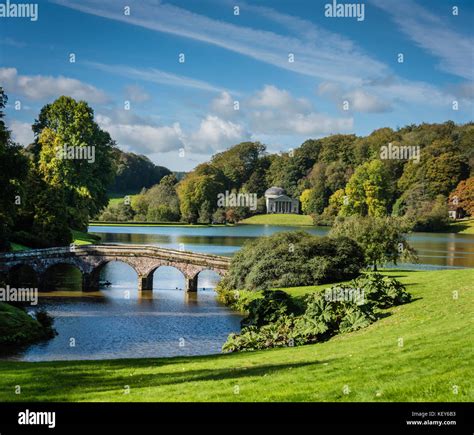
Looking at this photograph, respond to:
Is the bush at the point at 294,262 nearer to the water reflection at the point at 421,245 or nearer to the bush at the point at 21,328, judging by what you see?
the water reflection at the point at 421,245

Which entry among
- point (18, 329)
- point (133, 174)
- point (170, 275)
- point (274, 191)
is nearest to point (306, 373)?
point (18, 329)

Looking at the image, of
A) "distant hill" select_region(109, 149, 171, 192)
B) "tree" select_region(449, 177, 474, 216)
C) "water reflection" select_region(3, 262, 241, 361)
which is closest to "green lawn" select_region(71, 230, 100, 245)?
"water reflection" select_region(3, 262, 241, 361)

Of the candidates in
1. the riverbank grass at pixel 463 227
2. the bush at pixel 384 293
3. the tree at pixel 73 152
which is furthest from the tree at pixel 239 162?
the bush at pixel 384 293

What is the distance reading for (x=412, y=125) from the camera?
144 meters

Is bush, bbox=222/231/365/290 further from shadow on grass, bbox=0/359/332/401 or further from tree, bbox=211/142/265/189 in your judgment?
tree, bbox=211/142/265/189

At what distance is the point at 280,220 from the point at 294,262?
86609 mm

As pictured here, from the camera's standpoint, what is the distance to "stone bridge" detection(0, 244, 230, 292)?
44.9 m

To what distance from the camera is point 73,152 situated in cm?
6950

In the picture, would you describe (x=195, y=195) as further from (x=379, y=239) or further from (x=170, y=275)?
(x=379, y=239)

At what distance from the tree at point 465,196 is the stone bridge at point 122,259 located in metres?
73.1

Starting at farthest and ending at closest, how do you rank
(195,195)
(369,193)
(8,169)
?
(195,195)
(369,193)
(8,169)
